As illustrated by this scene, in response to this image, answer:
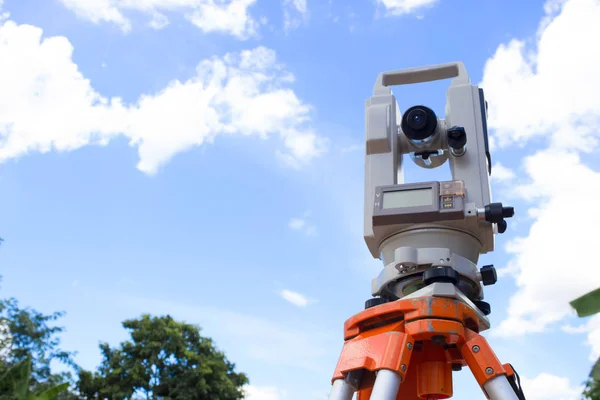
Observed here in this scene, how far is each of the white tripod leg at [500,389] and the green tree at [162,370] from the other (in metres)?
20.1

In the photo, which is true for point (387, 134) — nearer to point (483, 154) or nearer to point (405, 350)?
point (483, 154)

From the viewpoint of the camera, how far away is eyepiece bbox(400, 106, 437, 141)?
3.19 meters

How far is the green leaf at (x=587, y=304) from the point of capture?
109cm

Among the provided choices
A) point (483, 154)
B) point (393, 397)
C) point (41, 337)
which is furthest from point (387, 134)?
point (41, 337)

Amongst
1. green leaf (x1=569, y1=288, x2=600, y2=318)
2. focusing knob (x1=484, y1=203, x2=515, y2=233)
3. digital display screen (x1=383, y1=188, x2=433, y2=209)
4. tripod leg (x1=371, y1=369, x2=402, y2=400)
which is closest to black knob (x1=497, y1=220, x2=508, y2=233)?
focusing knob (x1=484, y1=203, x2=515, y2=233)

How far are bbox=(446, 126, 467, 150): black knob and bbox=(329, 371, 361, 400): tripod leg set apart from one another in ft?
4.51

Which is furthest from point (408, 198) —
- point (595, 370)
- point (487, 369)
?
point (595, 370)

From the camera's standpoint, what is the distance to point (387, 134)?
3289 millimetres

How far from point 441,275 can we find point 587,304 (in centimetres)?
148

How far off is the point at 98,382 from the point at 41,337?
2.79 meters

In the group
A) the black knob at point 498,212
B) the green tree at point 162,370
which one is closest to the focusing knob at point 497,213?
the black knob at point 498,212

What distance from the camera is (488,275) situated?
2766mm

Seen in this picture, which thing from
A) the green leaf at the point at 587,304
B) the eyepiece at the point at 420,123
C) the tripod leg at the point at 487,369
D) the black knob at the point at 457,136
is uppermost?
the eyepiece at the point at 420,123

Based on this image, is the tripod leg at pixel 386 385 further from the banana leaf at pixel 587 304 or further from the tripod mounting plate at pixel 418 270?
the banana leaf at pixel 587 304
